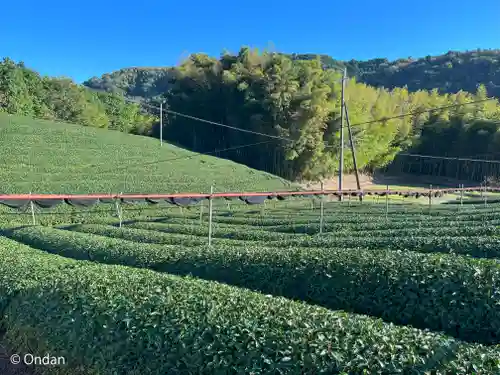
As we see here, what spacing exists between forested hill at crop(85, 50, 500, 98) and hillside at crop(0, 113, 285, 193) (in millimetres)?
89487

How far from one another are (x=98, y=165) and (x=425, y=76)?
464 feet

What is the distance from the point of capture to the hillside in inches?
1153

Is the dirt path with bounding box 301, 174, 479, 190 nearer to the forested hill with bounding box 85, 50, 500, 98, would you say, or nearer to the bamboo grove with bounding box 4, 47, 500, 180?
the bamboo grove with bounding box 4, 47, 500, 180

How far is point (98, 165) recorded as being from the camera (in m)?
34.9

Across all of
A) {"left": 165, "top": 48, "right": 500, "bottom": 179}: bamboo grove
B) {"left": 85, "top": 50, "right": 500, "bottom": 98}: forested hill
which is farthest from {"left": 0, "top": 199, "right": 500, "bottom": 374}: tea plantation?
{"left": 85, "top": 50, "right": 500, "bottom": 98}: forested hill

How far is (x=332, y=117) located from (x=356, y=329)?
4665 cm

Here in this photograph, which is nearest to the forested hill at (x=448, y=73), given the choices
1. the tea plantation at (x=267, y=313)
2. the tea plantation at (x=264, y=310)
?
the tea plantation at (x=264, y=310)

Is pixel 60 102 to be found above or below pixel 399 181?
above

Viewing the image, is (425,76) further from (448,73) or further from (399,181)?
(399,181)

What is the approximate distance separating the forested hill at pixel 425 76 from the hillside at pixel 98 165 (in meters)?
89.5

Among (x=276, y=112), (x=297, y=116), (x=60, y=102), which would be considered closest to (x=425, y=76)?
(x=297, y=116)

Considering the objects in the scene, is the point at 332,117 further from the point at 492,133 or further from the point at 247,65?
the point at 492,133

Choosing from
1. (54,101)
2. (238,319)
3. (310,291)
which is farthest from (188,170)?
(238,319)

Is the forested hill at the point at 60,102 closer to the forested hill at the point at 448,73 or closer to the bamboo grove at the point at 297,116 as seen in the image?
the bamboo grove at the point at 297,116
